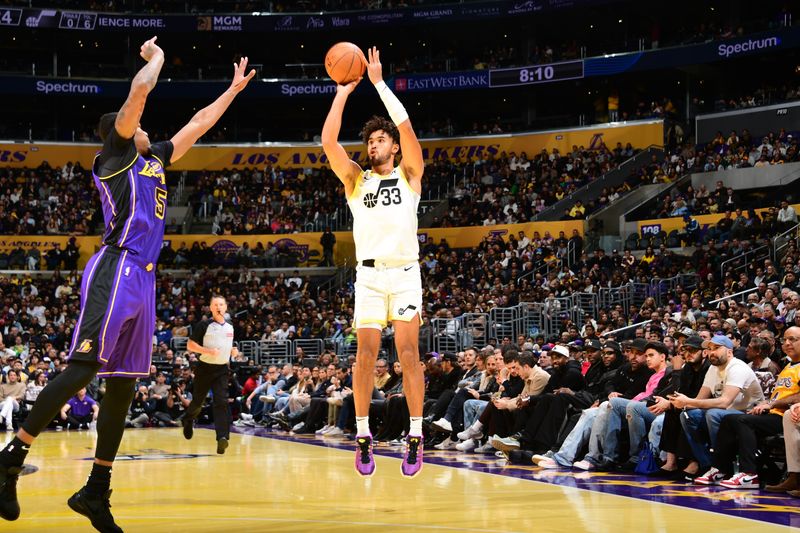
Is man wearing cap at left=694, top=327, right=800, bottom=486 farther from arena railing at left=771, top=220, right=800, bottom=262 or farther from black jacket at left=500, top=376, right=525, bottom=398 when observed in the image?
arena railing at left=771, top=220, right=800, bottom=262

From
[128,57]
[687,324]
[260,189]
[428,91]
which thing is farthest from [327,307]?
[128,57]

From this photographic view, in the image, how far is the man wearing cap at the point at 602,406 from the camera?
1125 cm

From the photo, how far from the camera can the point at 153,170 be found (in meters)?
6.47

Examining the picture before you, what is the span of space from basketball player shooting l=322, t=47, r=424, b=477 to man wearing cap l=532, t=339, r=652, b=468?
4131 millimetres

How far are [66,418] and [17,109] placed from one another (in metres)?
26.8

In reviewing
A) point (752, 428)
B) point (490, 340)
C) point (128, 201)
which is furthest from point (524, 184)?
point (128, 201)

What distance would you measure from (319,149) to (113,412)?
3460 centimetres

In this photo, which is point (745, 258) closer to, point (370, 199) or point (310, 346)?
point (310, 346)

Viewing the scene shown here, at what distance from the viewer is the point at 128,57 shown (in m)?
43.1

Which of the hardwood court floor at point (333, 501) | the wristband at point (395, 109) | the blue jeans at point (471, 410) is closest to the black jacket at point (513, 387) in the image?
the blue jeans at point (471, 410)

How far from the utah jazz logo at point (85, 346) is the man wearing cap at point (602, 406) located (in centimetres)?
665

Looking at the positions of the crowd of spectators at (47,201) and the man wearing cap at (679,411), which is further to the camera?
the crowd of spectators at (47,201)

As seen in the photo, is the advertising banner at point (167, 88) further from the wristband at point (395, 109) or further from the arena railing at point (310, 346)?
the wristband at point (395, 109)

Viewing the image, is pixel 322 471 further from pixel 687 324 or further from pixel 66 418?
pixel 66 418
